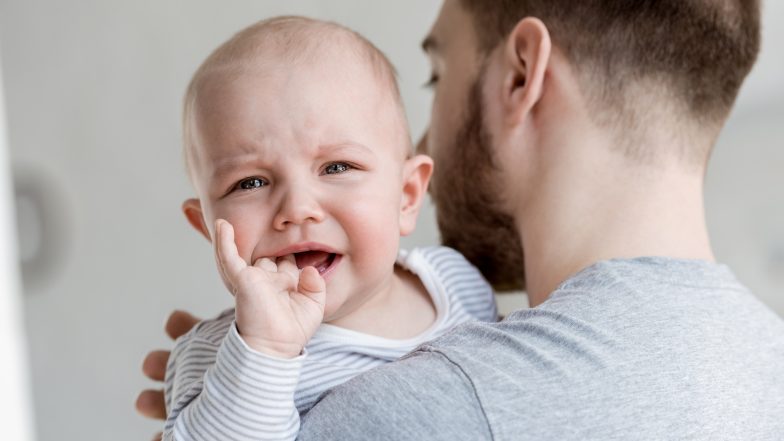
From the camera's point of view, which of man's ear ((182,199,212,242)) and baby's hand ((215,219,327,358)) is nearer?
baby's hand ((215,219,327,358))

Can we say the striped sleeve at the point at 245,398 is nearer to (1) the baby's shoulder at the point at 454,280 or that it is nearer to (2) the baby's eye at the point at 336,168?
(2) the baby's eye at the point at 336,168

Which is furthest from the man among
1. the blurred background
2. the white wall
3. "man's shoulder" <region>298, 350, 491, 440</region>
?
the white wall

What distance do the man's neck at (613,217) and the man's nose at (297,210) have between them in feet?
1.33

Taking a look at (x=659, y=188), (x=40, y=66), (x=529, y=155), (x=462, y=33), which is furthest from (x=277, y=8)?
(x=659, y=188)

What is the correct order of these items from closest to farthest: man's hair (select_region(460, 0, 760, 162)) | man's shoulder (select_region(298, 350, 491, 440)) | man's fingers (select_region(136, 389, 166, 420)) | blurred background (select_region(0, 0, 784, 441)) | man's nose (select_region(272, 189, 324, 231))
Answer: man's shoulder (select_region(298, 350, 491, 440)), man's nose (select_region(272, 189, 324, 231)), man's hair (select_region(460, 0, 760, 162)), man's fingers (select_region(136, 389, 166, 420)), blurred background (select_region(0, 0, 784, 441))

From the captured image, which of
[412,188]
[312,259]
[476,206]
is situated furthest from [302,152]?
[476,206]

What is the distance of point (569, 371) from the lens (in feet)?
3.05

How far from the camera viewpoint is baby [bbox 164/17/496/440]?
3.01 ft

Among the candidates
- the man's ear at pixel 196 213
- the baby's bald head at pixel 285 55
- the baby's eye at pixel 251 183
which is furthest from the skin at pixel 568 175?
the baby's eye at pixel 251 183

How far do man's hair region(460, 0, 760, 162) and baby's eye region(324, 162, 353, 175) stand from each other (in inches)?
16.4

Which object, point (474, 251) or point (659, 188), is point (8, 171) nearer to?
point (474, 251)

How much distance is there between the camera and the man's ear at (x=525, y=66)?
1318 mm

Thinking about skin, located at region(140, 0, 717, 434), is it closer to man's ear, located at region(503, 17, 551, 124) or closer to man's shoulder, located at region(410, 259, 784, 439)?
A: man's ear, located at region(503, 17, 551, 124)

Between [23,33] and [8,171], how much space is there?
1.62 feet
